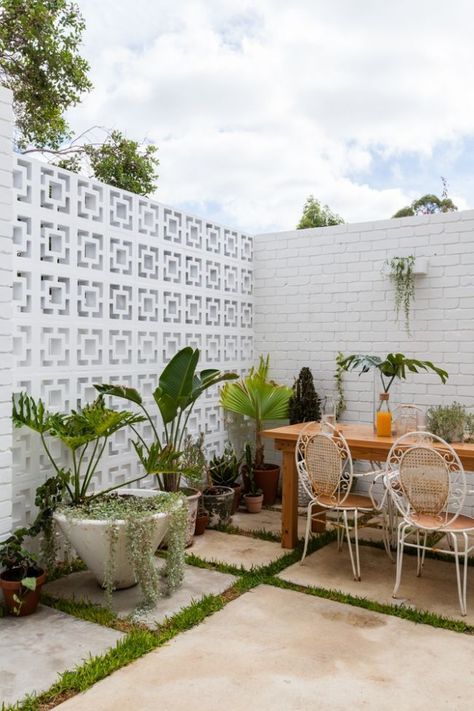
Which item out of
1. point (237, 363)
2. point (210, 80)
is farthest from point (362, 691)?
point (210, 80)

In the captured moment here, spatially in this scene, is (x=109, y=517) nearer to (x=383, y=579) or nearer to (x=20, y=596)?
(x=20, y=596)

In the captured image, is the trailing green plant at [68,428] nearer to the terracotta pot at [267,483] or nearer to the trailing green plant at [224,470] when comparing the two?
the trailing green plant at [224,470]

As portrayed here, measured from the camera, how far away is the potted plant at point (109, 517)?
3430mm

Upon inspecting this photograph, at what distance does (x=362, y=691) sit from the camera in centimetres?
264

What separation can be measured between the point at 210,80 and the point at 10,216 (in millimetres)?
6073

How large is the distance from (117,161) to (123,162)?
0.10 meters

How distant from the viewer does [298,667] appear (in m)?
2.84

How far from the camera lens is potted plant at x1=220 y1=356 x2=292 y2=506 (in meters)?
5.96

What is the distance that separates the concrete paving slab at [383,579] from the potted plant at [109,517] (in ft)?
3.00

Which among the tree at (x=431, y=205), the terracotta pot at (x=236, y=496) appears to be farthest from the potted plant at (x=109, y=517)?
the tree at (x=431, y=205)

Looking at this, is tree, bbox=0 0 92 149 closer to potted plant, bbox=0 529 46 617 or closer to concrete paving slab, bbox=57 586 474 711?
potted plant, bbox=0 529 46 617

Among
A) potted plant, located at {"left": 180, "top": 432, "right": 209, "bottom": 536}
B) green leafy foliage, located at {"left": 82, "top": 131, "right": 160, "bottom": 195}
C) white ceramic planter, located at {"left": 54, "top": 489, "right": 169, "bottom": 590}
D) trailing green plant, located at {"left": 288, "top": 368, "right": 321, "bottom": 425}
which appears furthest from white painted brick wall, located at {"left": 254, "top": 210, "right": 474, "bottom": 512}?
green leafy foliage, located at {"left": 82, "top": 131, "right": 160, "bottom": 195}

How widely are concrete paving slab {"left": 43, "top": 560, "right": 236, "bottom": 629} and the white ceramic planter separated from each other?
102 mm

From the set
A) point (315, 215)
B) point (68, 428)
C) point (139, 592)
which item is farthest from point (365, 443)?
point (315, 215)
